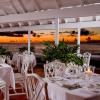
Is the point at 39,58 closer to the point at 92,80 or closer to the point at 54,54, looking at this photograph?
the point at 54,54

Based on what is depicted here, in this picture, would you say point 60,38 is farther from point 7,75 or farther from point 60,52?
point 7,75

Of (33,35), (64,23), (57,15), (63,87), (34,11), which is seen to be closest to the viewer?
(63,87)

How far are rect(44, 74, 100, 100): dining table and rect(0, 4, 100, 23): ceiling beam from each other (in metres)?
3.68

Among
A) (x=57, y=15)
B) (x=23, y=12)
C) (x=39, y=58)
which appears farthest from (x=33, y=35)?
(x=57, y=15)

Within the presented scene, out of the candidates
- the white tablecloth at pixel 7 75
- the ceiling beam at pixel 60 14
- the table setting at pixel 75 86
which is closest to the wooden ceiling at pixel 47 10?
the ceiling beam at pixel 60 14

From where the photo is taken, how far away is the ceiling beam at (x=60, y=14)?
737 cm

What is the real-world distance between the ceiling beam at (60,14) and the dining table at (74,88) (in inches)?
145

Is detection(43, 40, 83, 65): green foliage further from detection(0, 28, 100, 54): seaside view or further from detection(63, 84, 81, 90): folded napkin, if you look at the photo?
detection(0, 28, 100, 54): seaside view

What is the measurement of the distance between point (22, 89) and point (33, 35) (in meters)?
10.3

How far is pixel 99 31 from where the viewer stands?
1405 centimetres

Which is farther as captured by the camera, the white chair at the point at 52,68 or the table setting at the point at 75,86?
the white chair at the point at 52,68

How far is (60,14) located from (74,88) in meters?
5.25

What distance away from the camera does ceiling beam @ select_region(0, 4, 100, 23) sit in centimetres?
737

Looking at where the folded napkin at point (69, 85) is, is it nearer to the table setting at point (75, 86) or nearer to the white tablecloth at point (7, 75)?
the table setting at point (75, 86)
